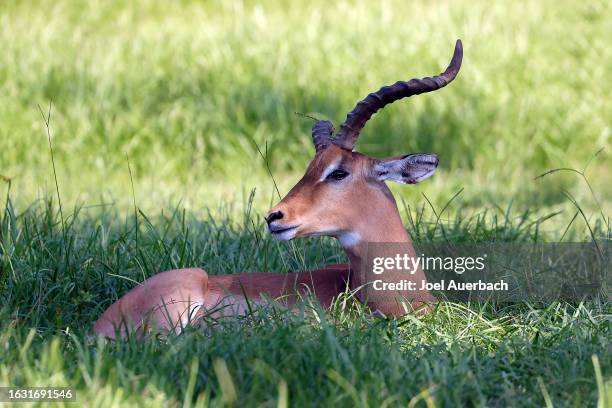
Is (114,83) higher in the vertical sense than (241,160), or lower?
higher

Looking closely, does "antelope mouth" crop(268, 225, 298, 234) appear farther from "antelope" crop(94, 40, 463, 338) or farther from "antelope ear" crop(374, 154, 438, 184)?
"antelope ear" crop(374, 154, 438, 184)

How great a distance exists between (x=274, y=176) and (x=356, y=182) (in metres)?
4.34

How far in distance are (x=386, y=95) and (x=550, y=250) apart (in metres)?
1.49

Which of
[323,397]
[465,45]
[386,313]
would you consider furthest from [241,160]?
[323,397]

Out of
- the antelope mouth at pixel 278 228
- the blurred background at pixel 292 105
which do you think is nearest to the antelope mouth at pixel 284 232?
the antelope mouth at pixel 278 228

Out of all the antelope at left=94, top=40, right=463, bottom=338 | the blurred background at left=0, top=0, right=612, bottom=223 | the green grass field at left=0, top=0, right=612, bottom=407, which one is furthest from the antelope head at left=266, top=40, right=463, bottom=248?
the blurred background at left=0, top=0, right=612, bottom=223

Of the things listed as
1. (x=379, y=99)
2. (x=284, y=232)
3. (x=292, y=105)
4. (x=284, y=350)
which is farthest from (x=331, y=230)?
(x=292, y=105)

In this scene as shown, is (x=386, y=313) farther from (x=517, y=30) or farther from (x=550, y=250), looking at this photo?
(x=517, y=30)

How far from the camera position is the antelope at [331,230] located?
450cm

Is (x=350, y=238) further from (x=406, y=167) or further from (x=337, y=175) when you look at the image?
(x=406, y=167)

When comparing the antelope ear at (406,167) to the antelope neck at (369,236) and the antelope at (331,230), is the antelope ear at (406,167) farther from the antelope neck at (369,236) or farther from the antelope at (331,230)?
the antelope neck at (369,236)

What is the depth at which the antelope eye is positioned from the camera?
183 inches

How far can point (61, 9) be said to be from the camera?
12711 mm

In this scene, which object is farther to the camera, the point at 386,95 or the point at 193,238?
the point at 193,238
